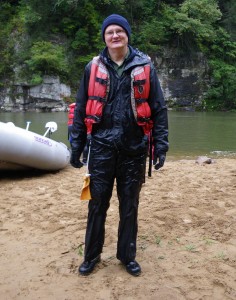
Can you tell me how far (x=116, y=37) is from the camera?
2.31 metres

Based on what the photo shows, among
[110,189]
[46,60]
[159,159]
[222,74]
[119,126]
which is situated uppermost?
[46,60]

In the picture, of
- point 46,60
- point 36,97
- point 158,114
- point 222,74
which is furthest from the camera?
point 222,74

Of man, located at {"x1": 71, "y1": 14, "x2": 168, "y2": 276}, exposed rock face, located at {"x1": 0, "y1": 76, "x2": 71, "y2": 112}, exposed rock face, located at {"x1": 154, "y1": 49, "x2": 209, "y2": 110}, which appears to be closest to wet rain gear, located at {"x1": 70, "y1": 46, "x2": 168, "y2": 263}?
man, located at {"x1": 71, "y1": 14, "x2": 168, "y2": 276}

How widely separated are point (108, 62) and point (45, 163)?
3.30m

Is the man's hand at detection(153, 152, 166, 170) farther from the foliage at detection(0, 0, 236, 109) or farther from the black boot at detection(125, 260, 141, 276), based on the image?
the foliage at detection(0, 0, 236, 109)

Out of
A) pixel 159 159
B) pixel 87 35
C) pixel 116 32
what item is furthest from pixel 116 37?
pixel 87 35

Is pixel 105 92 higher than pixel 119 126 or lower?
higher

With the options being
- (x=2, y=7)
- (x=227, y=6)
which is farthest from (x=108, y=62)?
(x=227, y=6)

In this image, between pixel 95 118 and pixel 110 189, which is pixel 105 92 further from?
pixel 110 189

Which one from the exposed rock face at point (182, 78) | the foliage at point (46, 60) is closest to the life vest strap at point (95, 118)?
the foliage at point (46, 60)

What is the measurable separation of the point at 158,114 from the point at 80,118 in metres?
0.52

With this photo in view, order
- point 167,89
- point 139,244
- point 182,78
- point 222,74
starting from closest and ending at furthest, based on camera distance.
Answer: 1. point 139,244
2. point 167,89
3. point 182,78
4. point 222,74

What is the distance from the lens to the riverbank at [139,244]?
7.50ft

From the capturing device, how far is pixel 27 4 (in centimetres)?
2444
